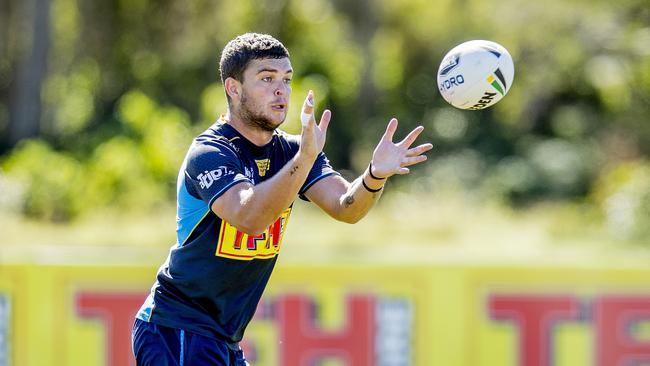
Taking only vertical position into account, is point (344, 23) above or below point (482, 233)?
above

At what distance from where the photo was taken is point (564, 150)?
2547 centimetres

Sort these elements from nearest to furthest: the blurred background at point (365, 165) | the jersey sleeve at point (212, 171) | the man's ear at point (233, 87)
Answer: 1. the jersey sleeve at point (212, 171)
2. the man's ear at point (233, 87)
3. the blurred background at point (365, 165)

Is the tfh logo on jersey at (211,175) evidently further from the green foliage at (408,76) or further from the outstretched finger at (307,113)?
the green foliage at (408,76)

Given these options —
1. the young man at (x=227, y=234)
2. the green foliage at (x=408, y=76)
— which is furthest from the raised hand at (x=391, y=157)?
the green foliage at (x=408, y=76)

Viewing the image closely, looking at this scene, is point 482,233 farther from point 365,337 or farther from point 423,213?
point 365,337

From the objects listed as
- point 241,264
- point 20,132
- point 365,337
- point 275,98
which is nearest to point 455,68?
point 275,98

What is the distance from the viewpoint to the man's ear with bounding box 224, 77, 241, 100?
5.10 metres

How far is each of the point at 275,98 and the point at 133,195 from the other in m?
12.2

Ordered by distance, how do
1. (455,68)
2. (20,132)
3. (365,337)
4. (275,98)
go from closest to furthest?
1. (275,98)
2. (455,68)
3. (365,337)
4. (20,132)

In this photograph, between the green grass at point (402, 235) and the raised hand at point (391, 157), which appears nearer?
the raised hand at point (391, 157)

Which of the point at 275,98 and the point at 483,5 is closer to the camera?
the point at 275,98

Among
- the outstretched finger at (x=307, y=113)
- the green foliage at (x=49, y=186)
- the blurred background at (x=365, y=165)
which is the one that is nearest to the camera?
the outstretched finger at (x=307, y=113)

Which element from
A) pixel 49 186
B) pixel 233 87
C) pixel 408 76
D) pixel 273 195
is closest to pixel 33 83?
pixel 49 186

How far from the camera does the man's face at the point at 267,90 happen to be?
16.5 ft
